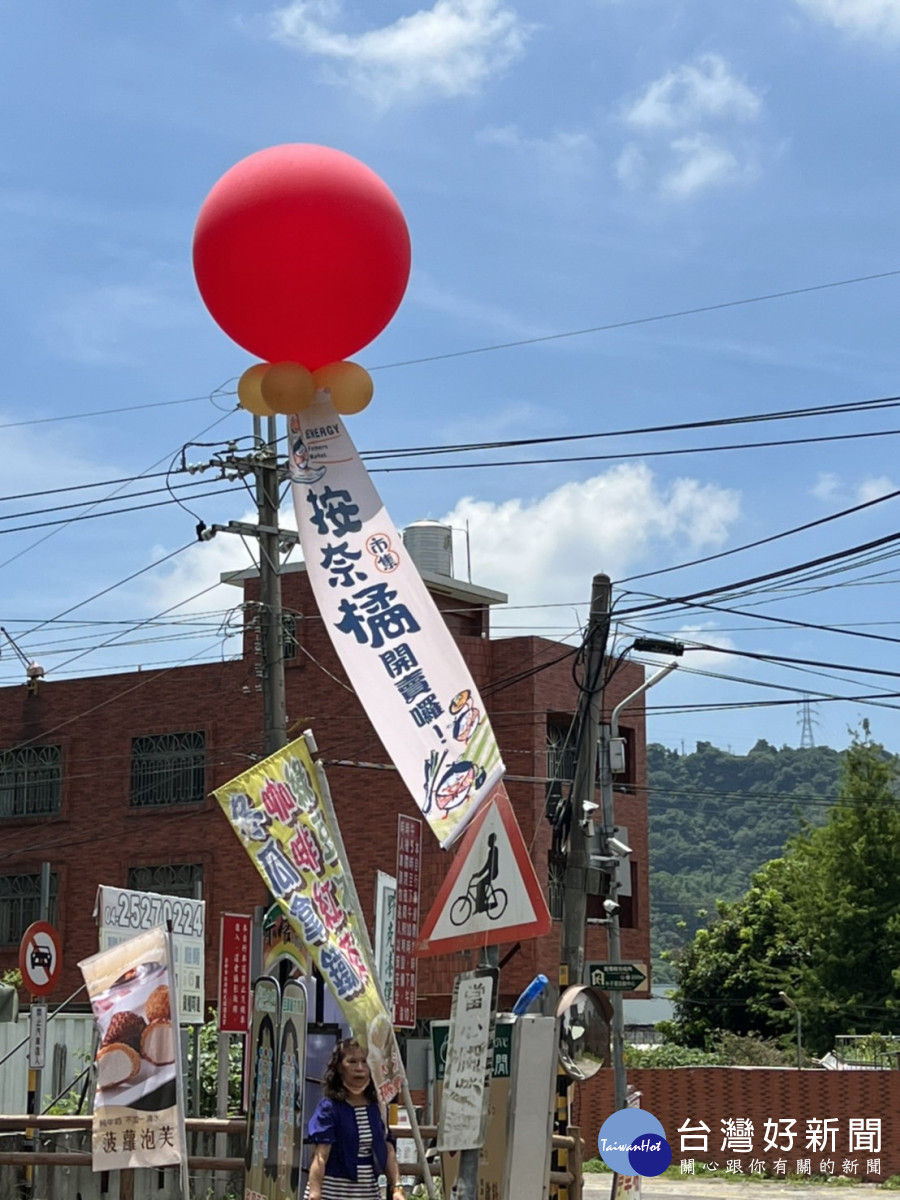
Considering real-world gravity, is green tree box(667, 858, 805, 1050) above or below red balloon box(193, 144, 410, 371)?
below

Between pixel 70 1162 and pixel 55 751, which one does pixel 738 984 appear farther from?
pixel 70 1162

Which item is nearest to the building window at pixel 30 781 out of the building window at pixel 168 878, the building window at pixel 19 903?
the building window at pixel 19 903

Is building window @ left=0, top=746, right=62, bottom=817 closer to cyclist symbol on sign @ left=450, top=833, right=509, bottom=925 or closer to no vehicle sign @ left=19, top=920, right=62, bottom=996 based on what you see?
no vehicle sign @ left=19, top=920, right=62, bottom=996

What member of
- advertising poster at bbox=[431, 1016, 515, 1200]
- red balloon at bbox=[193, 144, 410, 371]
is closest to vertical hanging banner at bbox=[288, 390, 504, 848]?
red balloon at bbox=[193, 144, 410, 371]

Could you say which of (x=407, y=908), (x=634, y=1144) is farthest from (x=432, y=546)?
(x=634, y=1144)

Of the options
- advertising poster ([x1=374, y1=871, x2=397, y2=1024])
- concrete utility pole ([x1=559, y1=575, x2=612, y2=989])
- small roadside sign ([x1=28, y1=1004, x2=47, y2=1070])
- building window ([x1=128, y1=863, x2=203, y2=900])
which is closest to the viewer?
advertising poster ([x1=374, y1=871, x2=397, y2=1024])

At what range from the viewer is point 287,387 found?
30.9 feet

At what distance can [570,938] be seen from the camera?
17.8m

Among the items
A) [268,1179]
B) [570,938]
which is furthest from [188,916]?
[268,1179]

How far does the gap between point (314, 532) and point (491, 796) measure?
191 centimetres

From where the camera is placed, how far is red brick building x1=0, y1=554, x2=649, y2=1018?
36469 millimetres

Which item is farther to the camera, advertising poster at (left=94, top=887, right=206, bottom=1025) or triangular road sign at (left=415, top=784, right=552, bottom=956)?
advertising poster at (left=94, top=887, right=206, bottom=1025)

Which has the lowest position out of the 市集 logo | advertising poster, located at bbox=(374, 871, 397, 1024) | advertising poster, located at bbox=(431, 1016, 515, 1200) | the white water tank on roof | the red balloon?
the 市集 logo

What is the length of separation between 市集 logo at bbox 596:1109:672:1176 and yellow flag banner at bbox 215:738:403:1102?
3.60m
